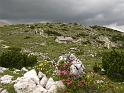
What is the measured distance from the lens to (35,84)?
2033 cm

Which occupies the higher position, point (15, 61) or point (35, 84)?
point (35, 84)

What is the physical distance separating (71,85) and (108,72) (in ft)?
21.8

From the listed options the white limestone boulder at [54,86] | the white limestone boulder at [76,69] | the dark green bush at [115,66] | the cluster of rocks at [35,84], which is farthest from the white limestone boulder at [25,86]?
the dark green bush at [115,66]

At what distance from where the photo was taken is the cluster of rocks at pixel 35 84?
Result: 781 inches

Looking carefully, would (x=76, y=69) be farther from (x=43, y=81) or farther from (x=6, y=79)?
(x=6, y=79)

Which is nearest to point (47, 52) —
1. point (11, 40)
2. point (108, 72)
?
point (11, 40)

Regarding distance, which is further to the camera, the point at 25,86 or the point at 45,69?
the point at 45,69

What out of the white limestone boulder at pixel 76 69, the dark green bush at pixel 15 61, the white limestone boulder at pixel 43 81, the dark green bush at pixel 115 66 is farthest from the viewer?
the dark green bush at pixel 15 61

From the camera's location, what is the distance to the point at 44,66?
23.2m

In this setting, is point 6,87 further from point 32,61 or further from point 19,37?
point 19,37

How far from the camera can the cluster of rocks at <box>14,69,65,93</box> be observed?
19.8 m

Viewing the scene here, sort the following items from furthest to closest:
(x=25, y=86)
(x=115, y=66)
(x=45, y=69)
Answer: (x=115, y=66) → (x=45, y=69) → (x=25, y=86)

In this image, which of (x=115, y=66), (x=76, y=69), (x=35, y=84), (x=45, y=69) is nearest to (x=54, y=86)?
(x=35, y=84)

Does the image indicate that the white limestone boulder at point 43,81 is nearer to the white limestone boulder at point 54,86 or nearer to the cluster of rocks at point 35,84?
the cluster of rocks at point 35,84
